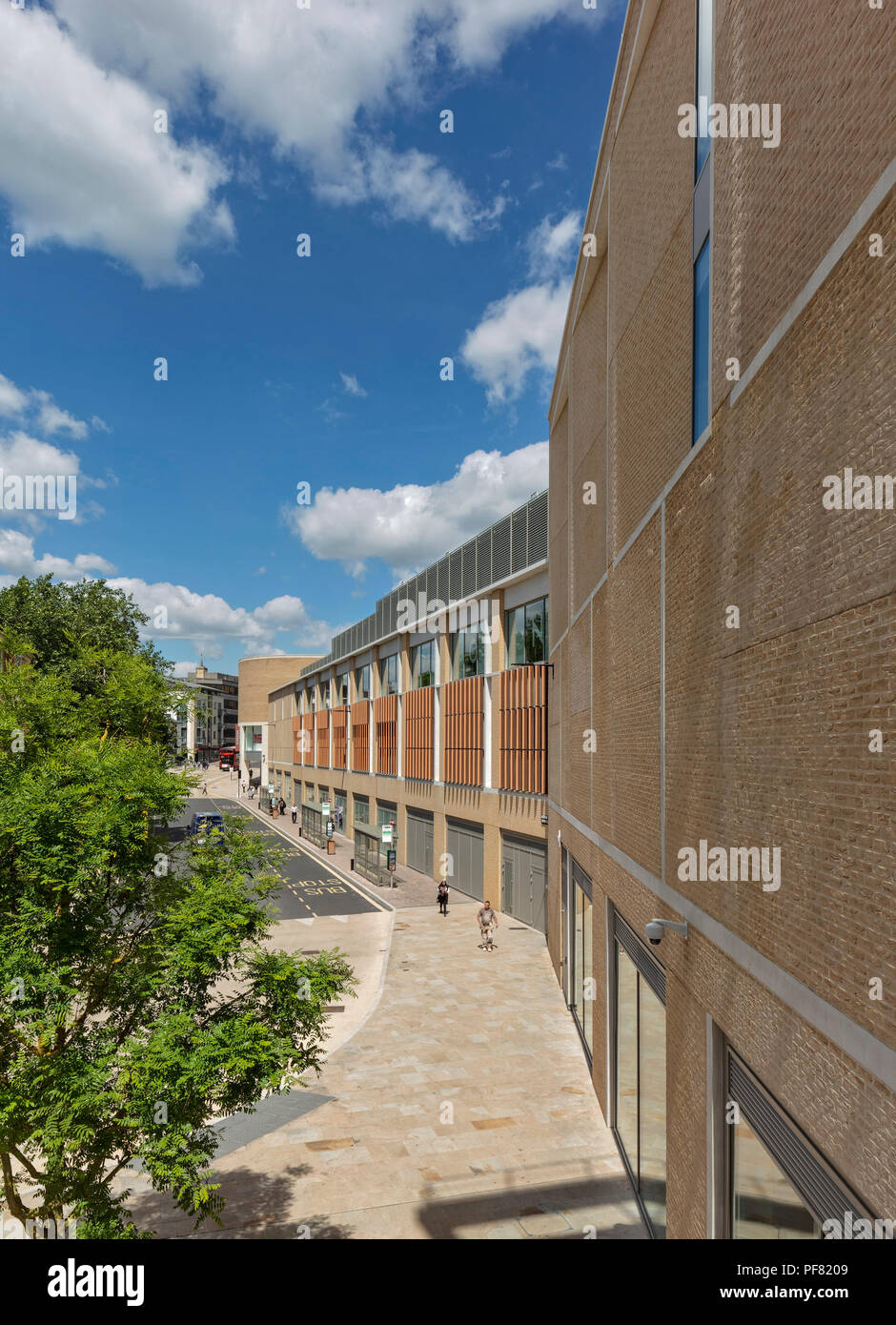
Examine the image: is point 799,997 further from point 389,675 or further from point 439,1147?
point 389,675

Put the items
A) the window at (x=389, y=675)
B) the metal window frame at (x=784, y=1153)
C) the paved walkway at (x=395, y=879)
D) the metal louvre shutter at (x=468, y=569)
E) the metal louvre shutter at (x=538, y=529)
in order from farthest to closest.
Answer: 1. the window at (x=389, y=675)
2. the paved walkway at (x=395, y=879)
3. the metal louvre shutter at (x=468, y=569)
4. the metal louvre shutter at (x=538, y=529)
5. the metal window frame at (x=784, y=1153)

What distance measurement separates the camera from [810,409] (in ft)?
16.4

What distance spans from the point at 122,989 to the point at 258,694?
4157 inches

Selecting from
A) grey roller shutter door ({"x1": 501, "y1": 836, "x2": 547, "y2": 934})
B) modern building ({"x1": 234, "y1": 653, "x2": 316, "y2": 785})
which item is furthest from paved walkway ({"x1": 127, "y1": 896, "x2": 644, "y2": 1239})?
modern building ({"x1": 234, "y1": 653, "x2": 316, "y2": 785})

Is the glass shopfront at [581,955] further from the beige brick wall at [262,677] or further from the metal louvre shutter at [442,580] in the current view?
the beige brick wall at [262,677]

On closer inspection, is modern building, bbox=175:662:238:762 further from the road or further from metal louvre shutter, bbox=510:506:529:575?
metal louvre shutter, bbox=510:506:529:575

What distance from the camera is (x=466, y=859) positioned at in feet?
115

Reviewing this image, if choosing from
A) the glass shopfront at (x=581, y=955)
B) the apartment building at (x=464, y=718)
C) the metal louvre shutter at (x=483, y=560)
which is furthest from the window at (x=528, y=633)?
the glass shopfront at (x=581, y=955)

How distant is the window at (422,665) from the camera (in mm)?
39656

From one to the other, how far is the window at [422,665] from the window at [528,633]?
30.8 ft

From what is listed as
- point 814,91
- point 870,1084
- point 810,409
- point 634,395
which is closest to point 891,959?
point 870,1084

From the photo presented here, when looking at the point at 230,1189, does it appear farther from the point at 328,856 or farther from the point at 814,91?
the point at 328,856

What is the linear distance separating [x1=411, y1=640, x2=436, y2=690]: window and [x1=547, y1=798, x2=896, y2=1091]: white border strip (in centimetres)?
3108
